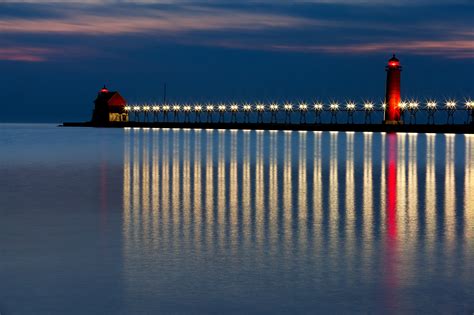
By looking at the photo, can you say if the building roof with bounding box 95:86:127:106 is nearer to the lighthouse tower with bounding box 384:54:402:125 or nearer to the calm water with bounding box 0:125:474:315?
the lighthouse tower with bounding box 384:54:402:125

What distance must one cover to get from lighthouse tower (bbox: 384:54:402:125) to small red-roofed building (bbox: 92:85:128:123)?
6955cm

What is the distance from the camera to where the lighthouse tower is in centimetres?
12219

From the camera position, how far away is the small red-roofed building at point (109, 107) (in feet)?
560

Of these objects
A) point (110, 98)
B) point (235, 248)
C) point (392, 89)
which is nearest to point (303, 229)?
point (235, 248)

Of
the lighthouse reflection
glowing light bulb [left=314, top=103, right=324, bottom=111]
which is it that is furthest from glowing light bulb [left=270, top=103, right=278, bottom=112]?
the lighthouse reflection

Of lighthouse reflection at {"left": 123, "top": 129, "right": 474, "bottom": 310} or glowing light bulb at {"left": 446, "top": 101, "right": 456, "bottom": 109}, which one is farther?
glowing light bulb at {"left": 446, "top": 101, "right": 456, "bottom": 109}

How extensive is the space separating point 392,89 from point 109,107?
237 feet

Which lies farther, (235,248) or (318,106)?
(318,106)

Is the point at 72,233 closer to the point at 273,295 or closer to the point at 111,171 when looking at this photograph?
the point at 273,295

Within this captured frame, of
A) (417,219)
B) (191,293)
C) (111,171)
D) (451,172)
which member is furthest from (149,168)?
(191,293)

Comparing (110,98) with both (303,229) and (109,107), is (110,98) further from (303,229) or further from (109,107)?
(303,229)

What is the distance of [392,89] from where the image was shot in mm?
122438

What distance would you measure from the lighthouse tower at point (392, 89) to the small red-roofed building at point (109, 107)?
69.5 meters

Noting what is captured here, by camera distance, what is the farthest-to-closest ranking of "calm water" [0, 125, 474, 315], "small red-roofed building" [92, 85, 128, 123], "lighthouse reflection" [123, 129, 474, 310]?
"small red-roofed building" [92, 85, 128, 123]
"lighthouse reflection" [123, 129, 474, 310]
"calm water" [0, 125, 474, 315]
